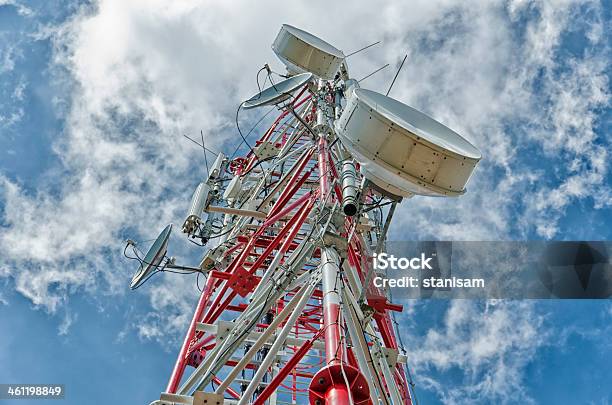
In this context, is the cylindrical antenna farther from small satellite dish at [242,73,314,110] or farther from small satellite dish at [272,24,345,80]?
small satellite dish at [272,24,345,80]

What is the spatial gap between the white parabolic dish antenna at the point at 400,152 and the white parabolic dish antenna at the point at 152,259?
7386 millimetres

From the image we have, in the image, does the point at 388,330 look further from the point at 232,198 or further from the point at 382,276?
the point at 232,198

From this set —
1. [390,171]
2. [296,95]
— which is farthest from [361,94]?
[296,95]

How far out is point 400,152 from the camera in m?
7.04

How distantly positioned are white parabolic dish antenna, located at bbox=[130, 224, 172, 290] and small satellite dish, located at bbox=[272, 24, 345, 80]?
642 cm

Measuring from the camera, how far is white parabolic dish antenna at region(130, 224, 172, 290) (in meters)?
13.1

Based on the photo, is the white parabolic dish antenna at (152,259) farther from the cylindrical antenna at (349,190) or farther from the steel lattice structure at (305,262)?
the cylindrical antenna at (349,190)

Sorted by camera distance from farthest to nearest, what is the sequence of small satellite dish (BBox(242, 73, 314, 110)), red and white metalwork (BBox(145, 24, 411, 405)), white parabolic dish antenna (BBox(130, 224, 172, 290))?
white parabolic dish antenna (BBox(130, 224, 172, 290))
small satellite dish (BBox(242, 73, 314, 110))
red and white metalwork (BBox(145, 24, 411, 405))

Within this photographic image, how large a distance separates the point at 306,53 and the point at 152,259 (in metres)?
7.63

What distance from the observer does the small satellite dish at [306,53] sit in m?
15.8

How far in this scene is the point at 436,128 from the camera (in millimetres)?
7977

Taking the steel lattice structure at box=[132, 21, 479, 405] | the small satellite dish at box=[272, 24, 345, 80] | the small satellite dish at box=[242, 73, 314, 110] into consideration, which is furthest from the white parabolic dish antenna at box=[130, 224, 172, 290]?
the small satellite dish at box=[272, 24, 345, 80]

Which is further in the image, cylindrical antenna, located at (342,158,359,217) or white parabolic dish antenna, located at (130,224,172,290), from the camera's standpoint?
white parabolic dish antenna, located at (130,224,172,290)

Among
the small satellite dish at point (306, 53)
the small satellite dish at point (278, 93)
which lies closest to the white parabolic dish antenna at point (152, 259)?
the small satellite dish at point (278, 93)
